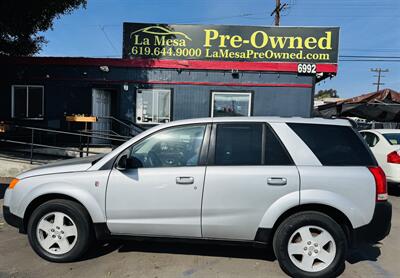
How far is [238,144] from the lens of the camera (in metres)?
3.91

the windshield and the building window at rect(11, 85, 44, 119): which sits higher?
the building window at rect(11, 85, 44, 119)

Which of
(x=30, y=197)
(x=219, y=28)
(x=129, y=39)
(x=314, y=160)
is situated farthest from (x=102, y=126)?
(x=314, y=160)

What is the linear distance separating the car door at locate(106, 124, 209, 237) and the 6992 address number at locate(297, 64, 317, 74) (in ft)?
28.6

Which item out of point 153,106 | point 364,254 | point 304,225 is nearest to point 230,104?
point 153,106

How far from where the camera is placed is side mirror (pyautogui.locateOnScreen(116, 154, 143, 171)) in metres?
3.86

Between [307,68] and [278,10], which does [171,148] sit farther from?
[278,10]

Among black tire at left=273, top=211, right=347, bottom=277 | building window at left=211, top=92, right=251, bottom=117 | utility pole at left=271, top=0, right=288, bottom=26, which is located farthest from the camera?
utility pole at left=271, top=0, right=288, bottom=26

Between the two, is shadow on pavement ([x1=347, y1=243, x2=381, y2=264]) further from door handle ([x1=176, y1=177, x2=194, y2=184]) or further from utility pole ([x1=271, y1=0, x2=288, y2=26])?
utility pole ([x1=271, y1=0, x2=288, y2=26])

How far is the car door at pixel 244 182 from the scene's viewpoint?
3697 millimetres

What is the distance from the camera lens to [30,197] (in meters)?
4.00

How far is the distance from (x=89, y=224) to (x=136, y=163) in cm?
90

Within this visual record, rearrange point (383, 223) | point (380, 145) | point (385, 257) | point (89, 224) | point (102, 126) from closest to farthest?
point (383, 223) → point (89, 224) → point (385, 257) → point (380, 145) → point (102, 126)

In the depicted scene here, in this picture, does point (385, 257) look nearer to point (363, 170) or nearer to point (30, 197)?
point (363, 170)

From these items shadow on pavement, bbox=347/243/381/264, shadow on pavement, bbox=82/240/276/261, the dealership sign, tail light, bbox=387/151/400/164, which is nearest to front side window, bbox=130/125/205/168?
shadow on pavement, bbox=82/240/276/261
